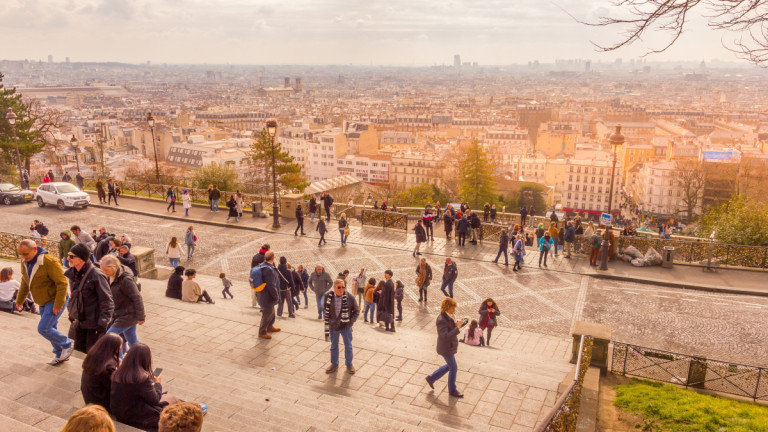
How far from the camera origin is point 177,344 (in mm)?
9836

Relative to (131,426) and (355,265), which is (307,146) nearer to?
(355,265)

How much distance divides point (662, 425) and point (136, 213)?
22.1 meters

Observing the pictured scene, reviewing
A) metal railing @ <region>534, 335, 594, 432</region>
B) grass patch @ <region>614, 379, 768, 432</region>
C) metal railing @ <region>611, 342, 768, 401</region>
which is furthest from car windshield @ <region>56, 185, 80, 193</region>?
metal railing @ <region>534, 335, 594, 432</region>

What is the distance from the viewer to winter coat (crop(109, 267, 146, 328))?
24.0ft

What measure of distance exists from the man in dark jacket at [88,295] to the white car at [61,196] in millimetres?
19625

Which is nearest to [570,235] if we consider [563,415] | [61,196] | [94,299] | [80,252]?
[563,415]

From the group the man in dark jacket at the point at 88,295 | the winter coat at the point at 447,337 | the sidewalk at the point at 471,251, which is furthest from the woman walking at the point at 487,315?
the man in dark jacket at the point at 88,295

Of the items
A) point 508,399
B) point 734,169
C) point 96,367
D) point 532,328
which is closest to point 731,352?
point 532,328

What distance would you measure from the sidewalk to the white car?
31.5 inches

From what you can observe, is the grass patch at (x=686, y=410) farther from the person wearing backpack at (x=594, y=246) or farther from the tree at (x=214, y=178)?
the tree at (x=214, y=178)

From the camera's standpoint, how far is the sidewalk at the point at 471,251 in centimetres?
1639

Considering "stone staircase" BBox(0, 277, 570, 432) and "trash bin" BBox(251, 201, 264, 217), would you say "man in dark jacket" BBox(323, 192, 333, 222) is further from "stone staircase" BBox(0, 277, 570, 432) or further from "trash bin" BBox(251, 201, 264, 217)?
"stone staircase" BBox(0, 277, 570, 432)

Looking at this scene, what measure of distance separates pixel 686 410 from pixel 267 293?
22.4ft

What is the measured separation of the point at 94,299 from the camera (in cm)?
697
